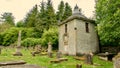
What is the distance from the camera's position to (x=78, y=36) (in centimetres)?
2880

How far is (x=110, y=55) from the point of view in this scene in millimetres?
27156

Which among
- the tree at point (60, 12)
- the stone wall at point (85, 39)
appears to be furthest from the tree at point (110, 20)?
the tree at point (60, 12)

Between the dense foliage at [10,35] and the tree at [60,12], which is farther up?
the tree at [60,12]

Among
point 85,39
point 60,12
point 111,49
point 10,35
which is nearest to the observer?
point 85,39

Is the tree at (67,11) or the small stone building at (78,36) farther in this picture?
the tree at (67,11)

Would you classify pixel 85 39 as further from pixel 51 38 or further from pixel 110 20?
pixel 51 38

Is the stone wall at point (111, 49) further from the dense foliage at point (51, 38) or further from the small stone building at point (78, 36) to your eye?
the dense foliage at point (51, 38)

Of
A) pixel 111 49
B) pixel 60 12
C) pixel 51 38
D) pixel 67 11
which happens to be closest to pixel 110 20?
pixel 111 49

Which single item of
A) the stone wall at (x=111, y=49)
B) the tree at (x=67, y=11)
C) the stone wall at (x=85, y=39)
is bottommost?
the stone wall at (x=111, y=49)

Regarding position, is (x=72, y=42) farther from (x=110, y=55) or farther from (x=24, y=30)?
(x=24, y=30)

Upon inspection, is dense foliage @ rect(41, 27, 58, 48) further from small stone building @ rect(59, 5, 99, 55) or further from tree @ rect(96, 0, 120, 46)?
tree @ rect(96, 0, 120, 46)

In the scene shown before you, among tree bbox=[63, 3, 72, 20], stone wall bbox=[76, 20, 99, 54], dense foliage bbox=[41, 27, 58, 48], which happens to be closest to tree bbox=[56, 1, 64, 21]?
tree bbox=[63, 3, 72, 20]

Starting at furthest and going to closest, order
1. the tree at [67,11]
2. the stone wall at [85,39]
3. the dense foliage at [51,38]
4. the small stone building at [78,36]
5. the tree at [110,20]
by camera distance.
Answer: the tree at [67,11] < the dense foliage at [51,38] < the stone wall at [85,39] < the small stone building at [78,36] < the tree at [110,20]

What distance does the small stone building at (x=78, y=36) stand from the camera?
28.5m
